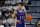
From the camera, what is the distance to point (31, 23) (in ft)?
15.2

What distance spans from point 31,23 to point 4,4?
4.47 ft

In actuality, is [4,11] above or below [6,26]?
above

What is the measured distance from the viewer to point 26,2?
182 inches

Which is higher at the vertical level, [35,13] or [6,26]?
[35,13]

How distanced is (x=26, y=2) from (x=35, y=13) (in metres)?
0.61

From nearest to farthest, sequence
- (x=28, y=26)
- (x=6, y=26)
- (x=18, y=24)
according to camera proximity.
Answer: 1. (x=18, y=24)
2. (x=6, y=26)
3. (x=28, y=26)

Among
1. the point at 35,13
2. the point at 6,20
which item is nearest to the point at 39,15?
the point at 35,13

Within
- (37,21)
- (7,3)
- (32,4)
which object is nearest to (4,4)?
(7,3)

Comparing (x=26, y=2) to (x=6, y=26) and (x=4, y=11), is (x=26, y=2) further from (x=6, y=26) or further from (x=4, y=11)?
(x=6, y=26)

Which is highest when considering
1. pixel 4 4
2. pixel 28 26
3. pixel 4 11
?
pixel 4 4

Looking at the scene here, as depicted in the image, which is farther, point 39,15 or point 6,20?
point 39,15

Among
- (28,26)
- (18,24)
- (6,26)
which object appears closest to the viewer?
(18,24)

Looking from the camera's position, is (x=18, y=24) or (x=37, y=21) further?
(x=37, y=21)

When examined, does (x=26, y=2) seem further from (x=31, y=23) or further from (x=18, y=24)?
(x=18, y=24)
